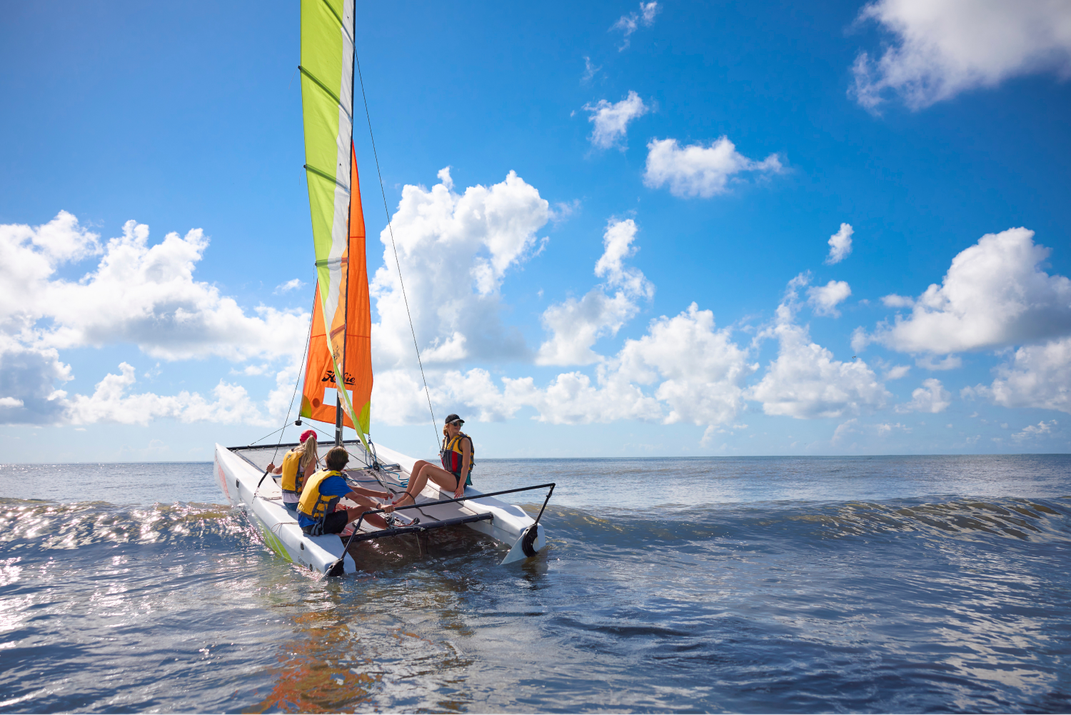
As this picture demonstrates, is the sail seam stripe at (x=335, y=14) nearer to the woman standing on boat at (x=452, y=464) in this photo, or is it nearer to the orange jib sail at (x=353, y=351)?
the orange jib sail at (x=353, y=351)

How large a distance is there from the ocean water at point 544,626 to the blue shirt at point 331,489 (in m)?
0.61

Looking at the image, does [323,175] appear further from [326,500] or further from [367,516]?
[367,516]

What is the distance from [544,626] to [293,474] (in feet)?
13.9

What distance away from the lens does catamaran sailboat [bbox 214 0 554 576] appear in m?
6.07

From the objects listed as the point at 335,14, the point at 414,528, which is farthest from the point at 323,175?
the point at 414,528

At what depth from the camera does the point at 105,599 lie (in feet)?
16.9

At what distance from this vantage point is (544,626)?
4.15 m

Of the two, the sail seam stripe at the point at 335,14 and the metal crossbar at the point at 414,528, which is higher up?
the sail seam stripe at the point at 335,14

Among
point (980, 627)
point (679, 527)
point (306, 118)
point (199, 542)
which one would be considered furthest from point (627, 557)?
point (306, 118)

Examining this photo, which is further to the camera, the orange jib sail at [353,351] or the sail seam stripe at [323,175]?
the orange jib sail at [353,351]

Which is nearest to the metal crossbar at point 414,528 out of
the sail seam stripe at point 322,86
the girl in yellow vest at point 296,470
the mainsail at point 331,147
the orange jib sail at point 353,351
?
the girl in yellow vest at point 296,470

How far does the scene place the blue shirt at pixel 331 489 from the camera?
572cm

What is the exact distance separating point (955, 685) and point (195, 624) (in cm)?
566

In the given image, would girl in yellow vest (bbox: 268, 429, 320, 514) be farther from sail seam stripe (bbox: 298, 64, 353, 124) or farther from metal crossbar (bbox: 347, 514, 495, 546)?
sail seam stripe (bbox: 298, 64, 353, 124)
